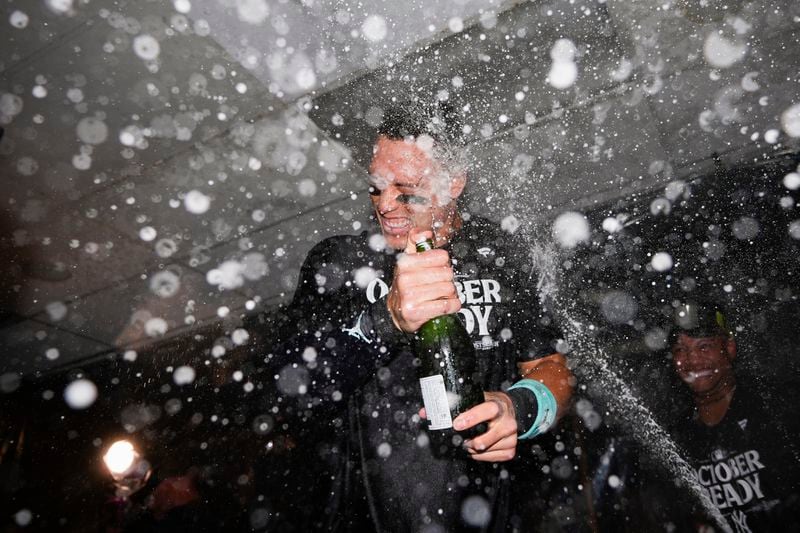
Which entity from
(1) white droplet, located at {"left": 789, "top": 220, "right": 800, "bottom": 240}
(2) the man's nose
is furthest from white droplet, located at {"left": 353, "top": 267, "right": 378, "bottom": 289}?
(1) white droplet, located at {"left": 789, "top": 220, "right": 800, "bottom": 240}

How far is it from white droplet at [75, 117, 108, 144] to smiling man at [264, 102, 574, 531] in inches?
70.0

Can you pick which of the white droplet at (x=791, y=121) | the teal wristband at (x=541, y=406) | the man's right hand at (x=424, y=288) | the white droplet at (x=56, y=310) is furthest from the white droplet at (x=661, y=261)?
the white droplet at (x=56, y=310)

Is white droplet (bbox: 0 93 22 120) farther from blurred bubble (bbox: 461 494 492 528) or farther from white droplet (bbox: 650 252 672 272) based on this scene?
white droplet (bbox: 650 252 672 272)

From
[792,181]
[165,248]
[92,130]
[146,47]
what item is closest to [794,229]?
[792,181]

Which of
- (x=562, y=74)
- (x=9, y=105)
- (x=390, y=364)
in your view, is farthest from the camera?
(x=562, y=74)

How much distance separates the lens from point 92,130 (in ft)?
8.44

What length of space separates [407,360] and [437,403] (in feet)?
2.26

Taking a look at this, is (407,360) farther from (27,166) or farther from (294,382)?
(27,166)

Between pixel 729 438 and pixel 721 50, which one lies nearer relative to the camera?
pixel 729 438

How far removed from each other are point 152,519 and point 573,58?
460cm

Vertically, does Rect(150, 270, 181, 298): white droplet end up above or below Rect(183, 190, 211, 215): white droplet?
below

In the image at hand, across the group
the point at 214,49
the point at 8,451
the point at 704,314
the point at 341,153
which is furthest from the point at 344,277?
the point at 8,451

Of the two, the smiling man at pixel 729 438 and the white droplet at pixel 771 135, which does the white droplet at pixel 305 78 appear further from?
the white droplet at pixel 771 135

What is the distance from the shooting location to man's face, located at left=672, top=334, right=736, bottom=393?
101 inches
